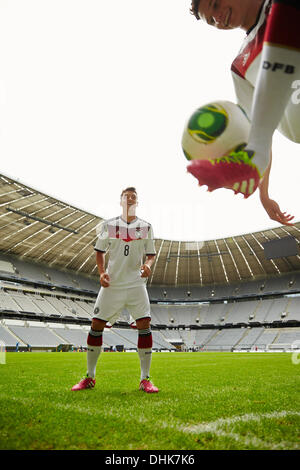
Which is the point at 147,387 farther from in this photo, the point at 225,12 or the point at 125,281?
the point at 225,12

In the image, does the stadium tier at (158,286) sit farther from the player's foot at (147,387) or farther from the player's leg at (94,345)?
the player's foot at (147,387)

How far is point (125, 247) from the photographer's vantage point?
157 inches

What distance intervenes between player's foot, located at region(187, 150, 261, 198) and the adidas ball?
0.27ft

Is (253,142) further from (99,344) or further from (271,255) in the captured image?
(271,255)

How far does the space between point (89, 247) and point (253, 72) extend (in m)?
40.3

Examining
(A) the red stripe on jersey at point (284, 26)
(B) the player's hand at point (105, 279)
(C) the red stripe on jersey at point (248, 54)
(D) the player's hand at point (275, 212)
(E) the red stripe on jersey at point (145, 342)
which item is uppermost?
(C) the red stripe on jersey at point (248, 54)

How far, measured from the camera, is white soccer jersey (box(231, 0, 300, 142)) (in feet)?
4.84

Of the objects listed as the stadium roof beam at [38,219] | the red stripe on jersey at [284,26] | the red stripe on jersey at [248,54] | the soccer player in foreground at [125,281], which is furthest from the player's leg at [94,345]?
the stadium roof beam at [38,219]

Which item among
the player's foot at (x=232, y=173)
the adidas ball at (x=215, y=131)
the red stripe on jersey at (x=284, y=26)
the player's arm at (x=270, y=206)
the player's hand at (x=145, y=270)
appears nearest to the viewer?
the red stripe on jersey at (x=284, y=26)

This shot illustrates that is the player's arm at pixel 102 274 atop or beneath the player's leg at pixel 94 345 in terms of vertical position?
atop

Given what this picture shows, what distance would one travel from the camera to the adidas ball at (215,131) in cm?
145

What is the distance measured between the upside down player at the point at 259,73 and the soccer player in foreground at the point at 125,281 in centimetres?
245

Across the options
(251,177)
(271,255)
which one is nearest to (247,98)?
(251,177)

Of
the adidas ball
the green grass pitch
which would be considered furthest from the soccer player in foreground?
the adidas ball
